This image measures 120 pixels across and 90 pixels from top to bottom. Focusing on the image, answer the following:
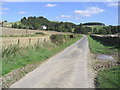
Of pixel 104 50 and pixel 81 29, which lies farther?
pixel 81 29

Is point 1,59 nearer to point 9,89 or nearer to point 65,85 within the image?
point 9,89

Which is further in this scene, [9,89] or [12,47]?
[12,47]

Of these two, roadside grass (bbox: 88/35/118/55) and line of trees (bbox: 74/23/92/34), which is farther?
line of trees (bbox: 74/23/92/34)

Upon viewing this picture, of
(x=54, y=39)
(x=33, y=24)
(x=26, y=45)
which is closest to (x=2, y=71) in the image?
(x=26, y=45)

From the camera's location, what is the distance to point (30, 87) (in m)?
6.63

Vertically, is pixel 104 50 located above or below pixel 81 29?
below

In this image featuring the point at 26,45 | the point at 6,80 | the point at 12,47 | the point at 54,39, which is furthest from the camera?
the point at 54,39

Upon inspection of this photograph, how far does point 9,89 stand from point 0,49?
5727 millimetres

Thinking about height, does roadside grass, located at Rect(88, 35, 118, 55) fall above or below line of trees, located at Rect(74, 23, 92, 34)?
below

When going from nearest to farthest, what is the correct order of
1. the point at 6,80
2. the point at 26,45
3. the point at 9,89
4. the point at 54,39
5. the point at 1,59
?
the point at 9,89 < the point at 6,80 < the point at 1,59 < the point at 26,45 < the point at 54,39

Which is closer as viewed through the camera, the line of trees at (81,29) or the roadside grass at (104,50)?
the roadside grass at (104,50)

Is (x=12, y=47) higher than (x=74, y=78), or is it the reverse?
(x=12, y=47)

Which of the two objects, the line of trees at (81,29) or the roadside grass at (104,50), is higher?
the line of trees at (81,29)

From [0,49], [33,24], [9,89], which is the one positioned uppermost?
[33,24]
